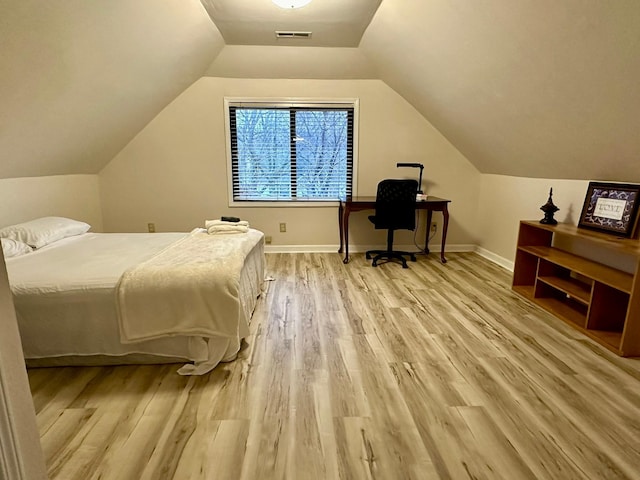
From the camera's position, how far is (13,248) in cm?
250

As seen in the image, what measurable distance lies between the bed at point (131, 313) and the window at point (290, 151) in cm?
265

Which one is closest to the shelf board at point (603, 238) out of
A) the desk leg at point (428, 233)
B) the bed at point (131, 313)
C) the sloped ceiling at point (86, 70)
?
the desk leg at point (428, 233)

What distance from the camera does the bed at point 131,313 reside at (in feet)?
6.43

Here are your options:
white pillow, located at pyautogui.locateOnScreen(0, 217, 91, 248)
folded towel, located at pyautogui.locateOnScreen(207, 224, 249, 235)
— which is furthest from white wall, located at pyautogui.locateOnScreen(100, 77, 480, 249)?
folded towel, located at pyautogui.locateOnScreen(207, 224, 249, 235)

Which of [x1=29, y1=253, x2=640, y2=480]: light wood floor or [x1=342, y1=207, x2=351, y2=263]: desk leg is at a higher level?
[x1=342, y1=207, x2=351, y2=263]: desk leg

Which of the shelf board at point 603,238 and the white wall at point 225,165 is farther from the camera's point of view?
the white wall at point 225,165

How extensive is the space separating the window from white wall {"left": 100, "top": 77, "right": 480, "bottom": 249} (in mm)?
141

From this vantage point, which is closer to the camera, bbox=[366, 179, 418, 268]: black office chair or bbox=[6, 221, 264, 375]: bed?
bbox=[6, 221, 264, 375]: bed

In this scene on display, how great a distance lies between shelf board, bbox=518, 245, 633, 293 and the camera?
2.34 meters

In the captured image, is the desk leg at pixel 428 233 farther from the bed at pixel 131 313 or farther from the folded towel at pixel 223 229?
the bed at pixel 131 313

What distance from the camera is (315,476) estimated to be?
1379 mm

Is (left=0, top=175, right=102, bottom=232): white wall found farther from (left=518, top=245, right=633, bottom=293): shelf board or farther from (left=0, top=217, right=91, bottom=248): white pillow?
(left=518, top=245, right=633, bottom=293): shelf board

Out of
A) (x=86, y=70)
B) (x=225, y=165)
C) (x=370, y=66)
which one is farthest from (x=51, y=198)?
(x=370, y=66)

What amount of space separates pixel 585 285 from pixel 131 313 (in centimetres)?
338
